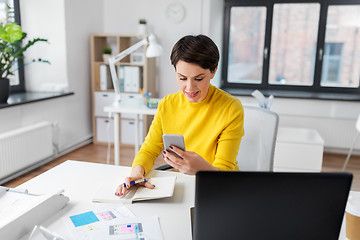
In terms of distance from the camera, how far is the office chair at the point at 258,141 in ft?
5.16

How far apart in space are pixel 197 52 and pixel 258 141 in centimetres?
64

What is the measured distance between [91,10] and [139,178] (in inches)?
Answer: 135

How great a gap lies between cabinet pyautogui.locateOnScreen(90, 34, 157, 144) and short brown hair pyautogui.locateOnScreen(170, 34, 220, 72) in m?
2.72

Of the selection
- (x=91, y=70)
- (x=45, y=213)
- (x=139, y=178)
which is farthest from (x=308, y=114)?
(x=45, y=213)

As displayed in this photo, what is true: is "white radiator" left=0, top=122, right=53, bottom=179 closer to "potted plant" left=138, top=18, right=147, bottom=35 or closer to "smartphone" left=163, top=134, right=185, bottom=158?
"potted plant" left=138, top=18, right=147, bottom=35

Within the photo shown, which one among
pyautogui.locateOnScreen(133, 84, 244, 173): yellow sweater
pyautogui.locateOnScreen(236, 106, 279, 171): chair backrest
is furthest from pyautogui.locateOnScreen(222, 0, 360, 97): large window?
pyautogui.locateOnScreen(133, 84, 244, 173): yellow sweater

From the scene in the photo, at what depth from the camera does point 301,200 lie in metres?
0.66

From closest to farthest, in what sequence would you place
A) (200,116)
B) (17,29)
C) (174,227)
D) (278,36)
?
(174,227), (200,116), (17,29), (278,36)

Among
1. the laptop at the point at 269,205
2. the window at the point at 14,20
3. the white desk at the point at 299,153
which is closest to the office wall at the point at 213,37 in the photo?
the white desk at the point at 299,153

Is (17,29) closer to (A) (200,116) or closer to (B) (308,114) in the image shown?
(A) (200,116)

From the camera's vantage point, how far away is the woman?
129 centimetres

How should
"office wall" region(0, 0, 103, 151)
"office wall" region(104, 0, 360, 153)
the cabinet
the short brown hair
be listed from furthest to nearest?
the cabinet < "office wall" region(104, 0, 360, 153) < "office wall" region(0, 0, 103, 151) < the short brown hair

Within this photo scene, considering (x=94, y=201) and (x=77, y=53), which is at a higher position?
(x=77, y=53)

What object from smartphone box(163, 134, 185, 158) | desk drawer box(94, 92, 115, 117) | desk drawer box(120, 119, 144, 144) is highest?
smartphone box(163, 134, 185, 158)
